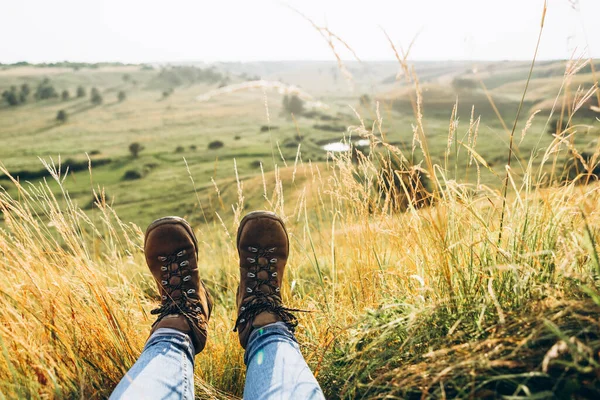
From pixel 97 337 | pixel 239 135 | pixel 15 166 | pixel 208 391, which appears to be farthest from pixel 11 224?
pixel 239 135

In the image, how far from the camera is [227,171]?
182 ft

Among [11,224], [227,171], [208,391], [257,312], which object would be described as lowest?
[227,171]

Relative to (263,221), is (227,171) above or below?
below

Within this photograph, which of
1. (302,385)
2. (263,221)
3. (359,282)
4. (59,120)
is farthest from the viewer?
(59,120)

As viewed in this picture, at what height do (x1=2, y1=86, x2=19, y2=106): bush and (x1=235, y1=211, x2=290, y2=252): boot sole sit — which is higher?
(x1=2, y1=86, x2=19, y2=106): bush

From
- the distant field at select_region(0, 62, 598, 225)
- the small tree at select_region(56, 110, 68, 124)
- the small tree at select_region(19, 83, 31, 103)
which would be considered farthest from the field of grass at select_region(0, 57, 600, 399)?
the small tree at select_region(19, 83, 31, 103)

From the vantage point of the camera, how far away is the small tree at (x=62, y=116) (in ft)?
267

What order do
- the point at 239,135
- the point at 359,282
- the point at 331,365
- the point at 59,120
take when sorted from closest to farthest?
the point at 331,365, the point at 359,282, the point at 239,135, the point at 59,120

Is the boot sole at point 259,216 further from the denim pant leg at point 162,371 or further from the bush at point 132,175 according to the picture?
the bush at point 132,175

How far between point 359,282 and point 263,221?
1.97 feet

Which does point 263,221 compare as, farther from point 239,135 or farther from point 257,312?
point 239,135

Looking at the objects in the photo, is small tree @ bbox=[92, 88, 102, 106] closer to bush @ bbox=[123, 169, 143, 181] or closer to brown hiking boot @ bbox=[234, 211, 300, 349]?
bush @ bbox=[123, 169, 143, 181]

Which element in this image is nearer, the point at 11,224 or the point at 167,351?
the point at 167,351

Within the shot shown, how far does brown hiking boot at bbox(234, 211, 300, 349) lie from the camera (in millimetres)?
1709
